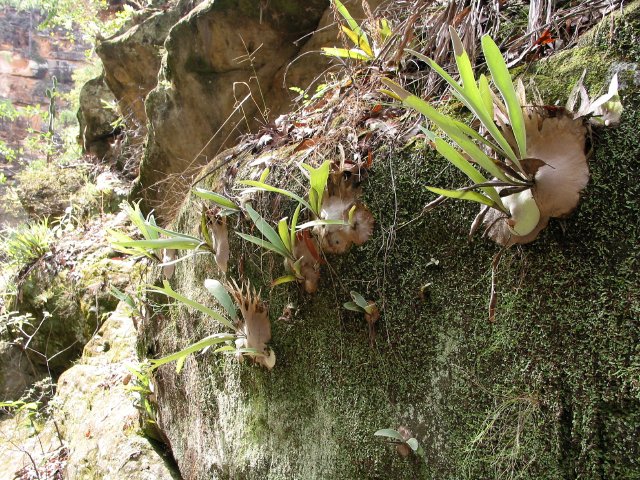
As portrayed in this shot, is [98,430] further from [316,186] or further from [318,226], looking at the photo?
[316,186]

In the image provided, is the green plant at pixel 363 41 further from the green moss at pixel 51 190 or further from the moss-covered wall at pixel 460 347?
the green moss at pixel 51 190

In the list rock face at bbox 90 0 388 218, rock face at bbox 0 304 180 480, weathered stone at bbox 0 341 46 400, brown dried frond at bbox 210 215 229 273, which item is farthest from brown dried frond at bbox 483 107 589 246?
A: weathered stone at bbox 0 341 46 400

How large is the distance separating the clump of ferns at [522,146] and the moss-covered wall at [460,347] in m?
0.03

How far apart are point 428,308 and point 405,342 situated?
10 cm

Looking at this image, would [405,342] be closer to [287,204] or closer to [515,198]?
[515,198]

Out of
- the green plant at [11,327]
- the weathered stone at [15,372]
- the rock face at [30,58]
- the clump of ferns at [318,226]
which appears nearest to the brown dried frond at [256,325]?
the clump of ferns at [318,226]

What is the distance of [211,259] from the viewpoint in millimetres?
1697

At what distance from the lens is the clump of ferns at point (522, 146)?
2.39 feet

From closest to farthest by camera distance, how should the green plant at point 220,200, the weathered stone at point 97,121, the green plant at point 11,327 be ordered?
the green plant at point 220,200, the green plant at point 11,327, the weathered stone at point 97,121

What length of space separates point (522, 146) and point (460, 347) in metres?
0.43

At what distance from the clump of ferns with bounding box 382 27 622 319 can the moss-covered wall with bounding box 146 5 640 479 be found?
0.11 ft

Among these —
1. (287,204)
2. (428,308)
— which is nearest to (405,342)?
(428,308)

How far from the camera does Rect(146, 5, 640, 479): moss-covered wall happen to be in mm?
715

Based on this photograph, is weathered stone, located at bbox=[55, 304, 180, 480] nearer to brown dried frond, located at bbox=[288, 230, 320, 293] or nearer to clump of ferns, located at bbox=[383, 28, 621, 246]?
brown dried frond, located at bbox=[288, 230, 320, 293]
